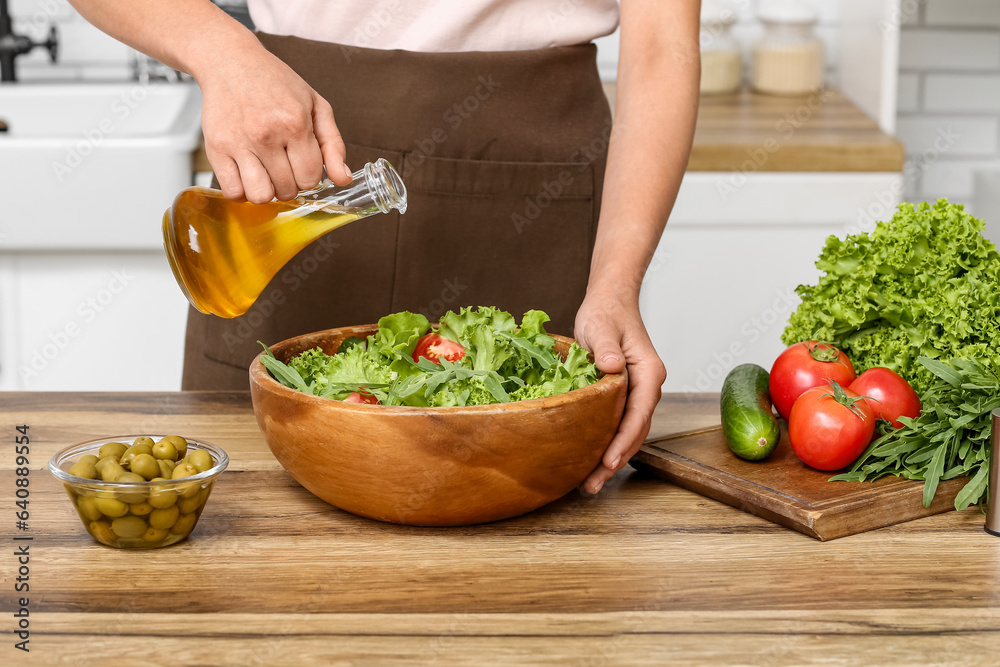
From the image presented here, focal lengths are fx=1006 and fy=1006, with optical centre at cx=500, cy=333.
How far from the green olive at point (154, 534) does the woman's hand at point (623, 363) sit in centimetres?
35

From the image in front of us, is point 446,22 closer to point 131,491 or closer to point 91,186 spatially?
point 131,491

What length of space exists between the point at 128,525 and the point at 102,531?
2 centimetres

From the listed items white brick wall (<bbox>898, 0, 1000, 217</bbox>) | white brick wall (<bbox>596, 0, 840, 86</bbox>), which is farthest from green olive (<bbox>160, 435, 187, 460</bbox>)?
white brick wall (<bbox>898, 0, 1000, 217</bbox>)

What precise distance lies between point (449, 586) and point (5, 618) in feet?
0.97

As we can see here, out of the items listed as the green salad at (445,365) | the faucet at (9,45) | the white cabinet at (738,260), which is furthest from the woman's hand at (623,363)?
the faucet at (9,45)

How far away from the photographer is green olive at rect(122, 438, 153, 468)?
77 centimetres

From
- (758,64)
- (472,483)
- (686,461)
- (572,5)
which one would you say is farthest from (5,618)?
(758,64)

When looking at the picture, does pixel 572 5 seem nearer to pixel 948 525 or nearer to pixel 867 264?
pixel 867 264

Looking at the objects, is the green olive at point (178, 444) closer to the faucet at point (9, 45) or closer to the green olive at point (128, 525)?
the green olive at point (128, 525)

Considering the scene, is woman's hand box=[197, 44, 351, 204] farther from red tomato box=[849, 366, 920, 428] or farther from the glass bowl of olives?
red tomato box=[849, 366, 920, 428]

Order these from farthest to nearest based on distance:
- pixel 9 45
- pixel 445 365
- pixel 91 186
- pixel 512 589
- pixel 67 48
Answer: pixel 67 48, pixel 9 45, pixel 91 186, pixel 445 365, pixel 512 589

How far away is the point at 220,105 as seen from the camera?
827 mm

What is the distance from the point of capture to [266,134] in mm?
800

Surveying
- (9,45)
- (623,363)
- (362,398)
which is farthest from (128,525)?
(9,45)
